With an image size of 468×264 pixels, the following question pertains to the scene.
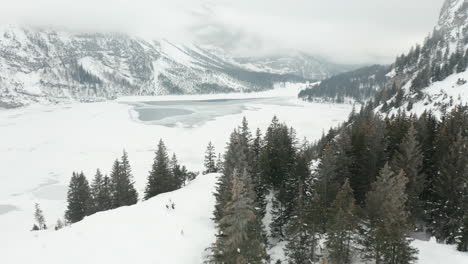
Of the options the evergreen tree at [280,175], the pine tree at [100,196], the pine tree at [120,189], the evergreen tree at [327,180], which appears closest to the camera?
the evergreen tree at [327,180]

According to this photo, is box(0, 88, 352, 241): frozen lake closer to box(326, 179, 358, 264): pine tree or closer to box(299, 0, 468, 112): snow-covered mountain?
box(299, 0, 468, 112): snow-covered mountain

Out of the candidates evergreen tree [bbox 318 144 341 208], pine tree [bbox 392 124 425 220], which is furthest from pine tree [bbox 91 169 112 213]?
pine tree [bbox 392 124 425 220]

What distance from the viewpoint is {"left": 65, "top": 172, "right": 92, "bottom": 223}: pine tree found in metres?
49.4

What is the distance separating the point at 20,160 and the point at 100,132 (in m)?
39.3

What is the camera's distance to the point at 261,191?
36.2m

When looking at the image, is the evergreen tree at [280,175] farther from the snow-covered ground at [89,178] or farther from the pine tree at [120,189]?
the pine tree at [120,189]

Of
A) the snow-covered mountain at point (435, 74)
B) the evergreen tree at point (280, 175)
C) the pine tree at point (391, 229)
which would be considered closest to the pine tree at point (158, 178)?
the evergreen tree at point (280, 175)

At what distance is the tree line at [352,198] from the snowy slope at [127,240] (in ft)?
7.93

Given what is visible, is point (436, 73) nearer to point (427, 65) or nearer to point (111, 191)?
point (427, 65)

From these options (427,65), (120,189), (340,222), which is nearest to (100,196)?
(120,189)

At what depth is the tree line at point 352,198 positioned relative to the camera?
2114 centimetres

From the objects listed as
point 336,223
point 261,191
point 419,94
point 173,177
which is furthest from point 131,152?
point 419,94

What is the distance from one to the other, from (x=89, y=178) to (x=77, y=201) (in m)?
22.5

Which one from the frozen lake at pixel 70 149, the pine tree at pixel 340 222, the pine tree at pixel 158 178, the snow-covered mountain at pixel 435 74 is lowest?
the frozen lake at pixel 70 149
